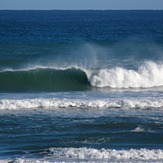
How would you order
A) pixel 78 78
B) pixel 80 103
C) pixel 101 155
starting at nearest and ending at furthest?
pixel 101 155
pixel 80 103
pixel 78 78

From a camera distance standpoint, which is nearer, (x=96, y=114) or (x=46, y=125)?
(x=46, y=125)

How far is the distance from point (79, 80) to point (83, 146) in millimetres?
12982

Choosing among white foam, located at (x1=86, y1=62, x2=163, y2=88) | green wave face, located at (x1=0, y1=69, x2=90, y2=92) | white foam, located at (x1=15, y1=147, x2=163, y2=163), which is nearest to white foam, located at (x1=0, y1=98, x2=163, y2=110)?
green wave face, located at (x1=0, y1=69, x2=90, y2=92)

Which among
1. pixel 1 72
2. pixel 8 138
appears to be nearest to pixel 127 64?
pixel 1 72

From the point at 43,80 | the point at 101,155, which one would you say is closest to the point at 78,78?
the point at 43,80

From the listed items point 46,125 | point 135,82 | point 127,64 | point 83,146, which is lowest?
point 83,146

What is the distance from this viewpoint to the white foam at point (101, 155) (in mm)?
13758

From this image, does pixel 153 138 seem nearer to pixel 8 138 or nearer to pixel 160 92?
pixel 8 138

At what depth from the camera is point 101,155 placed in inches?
551

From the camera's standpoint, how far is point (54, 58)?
119 feet

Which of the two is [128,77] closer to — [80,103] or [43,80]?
[43,80]

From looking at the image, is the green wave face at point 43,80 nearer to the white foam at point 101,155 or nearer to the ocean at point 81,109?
the ocean at point 81,109

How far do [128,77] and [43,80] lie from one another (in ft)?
13.5

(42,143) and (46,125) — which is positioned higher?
(46,125)
